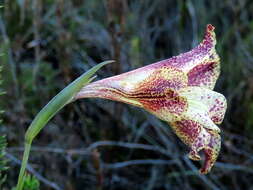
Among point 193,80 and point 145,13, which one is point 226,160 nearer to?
point 145,13

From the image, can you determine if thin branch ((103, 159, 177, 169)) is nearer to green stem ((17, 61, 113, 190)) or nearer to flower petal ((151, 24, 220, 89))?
flower petal ((151, 24, 220, 89))

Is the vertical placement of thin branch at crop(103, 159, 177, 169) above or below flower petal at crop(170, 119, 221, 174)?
below

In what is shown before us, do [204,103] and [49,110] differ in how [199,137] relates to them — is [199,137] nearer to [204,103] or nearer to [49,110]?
[204,103]

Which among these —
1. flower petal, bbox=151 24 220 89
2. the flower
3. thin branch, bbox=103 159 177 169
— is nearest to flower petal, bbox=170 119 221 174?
the flower

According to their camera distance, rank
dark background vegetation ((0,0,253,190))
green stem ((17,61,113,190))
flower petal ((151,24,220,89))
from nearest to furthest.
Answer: green stem ((17,61,113,190)) < flower petal ((151,24,220,89)) < dark background vegetation ((0,0,253,190))

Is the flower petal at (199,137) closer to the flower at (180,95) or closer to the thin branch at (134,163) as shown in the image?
the flower at (180,95)

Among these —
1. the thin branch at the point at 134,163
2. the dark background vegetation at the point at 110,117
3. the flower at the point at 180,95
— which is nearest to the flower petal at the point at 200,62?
the flower at the point at 180,95
